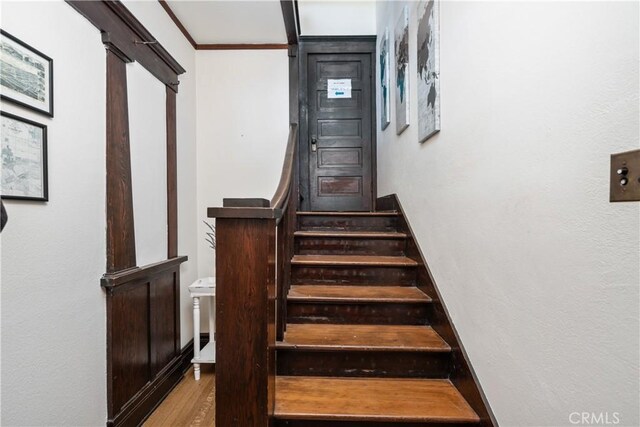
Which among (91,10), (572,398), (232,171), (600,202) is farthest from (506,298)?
(232,171)

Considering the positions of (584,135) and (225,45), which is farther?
(225,45)

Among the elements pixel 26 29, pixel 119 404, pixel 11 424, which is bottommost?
pixel 119 404

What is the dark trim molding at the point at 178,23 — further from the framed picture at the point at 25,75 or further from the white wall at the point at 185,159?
the framed picture at the point at 25,75

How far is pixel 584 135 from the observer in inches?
33.9

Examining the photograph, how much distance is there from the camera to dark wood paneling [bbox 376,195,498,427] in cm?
140

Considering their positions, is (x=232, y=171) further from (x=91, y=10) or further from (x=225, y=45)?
(x=91, y=10)

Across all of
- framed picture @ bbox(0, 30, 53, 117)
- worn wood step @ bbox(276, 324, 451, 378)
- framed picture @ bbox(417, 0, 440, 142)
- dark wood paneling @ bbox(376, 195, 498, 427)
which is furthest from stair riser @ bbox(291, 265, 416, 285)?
framed picture @ bbox(0, 30, 53, 117)

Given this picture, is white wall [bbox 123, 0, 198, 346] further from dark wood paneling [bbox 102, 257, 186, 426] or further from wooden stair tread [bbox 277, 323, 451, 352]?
wooden stair tread [bbox 277, 323, 451, 352]

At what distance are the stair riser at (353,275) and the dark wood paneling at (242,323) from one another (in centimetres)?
112

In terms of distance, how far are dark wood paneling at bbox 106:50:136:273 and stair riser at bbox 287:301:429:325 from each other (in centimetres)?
100

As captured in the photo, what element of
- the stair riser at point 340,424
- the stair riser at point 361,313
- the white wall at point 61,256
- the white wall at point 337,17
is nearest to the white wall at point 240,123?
the white wall at point 337,17

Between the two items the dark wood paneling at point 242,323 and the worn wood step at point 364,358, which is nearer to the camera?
the dark wood paneling at point 242,323

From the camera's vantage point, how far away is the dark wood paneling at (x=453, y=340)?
140cm

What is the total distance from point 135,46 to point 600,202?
240 centimetres
